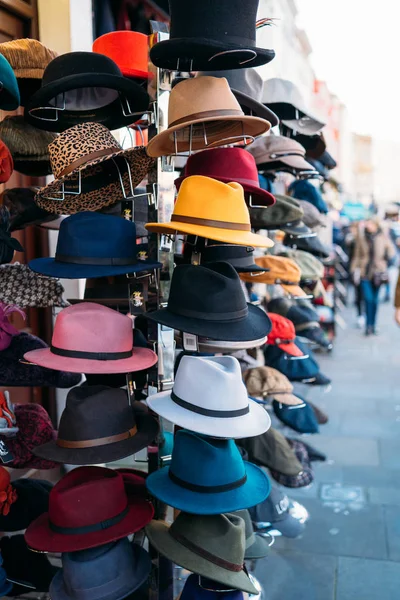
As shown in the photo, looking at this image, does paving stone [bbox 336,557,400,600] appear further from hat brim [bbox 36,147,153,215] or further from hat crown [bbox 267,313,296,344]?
hat brim [bbox 36,147,153,215]

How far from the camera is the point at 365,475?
16.3 ft

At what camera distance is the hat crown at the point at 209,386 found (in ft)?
7.00

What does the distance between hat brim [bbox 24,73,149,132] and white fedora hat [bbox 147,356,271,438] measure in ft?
3.47

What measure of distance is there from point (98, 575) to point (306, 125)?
2.90 m

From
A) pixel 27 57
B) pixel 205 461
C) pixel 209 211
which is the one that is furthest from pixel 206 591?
pixel 27 57

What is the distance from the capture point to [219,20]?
6.69 ft

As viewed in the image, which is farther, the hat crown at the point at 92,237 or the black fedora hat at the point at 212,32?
the hat crown at the point at 92,237

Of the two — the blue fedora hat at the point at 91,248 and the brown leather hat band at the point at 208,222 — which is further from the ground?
the brown leather hat band at the point at 208,222

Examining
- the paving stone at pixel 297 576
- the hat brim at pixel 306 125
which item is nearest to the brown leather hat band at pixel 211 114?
the hat brim at pixel 306 125

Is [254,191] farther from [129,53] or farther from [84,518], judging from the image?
[84,518]

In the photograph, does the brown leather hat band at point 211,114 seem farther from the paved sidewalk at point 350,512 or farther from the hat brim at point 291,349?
the paved sidewalk at point 350,512

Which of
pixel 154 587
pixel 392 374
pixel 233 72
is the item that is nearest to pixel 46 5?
pixel 233 72

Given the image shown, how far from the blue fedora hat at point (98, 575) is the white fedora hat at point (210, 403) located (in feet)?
1.92

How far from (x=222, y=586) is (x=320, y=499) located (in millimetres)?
2603
